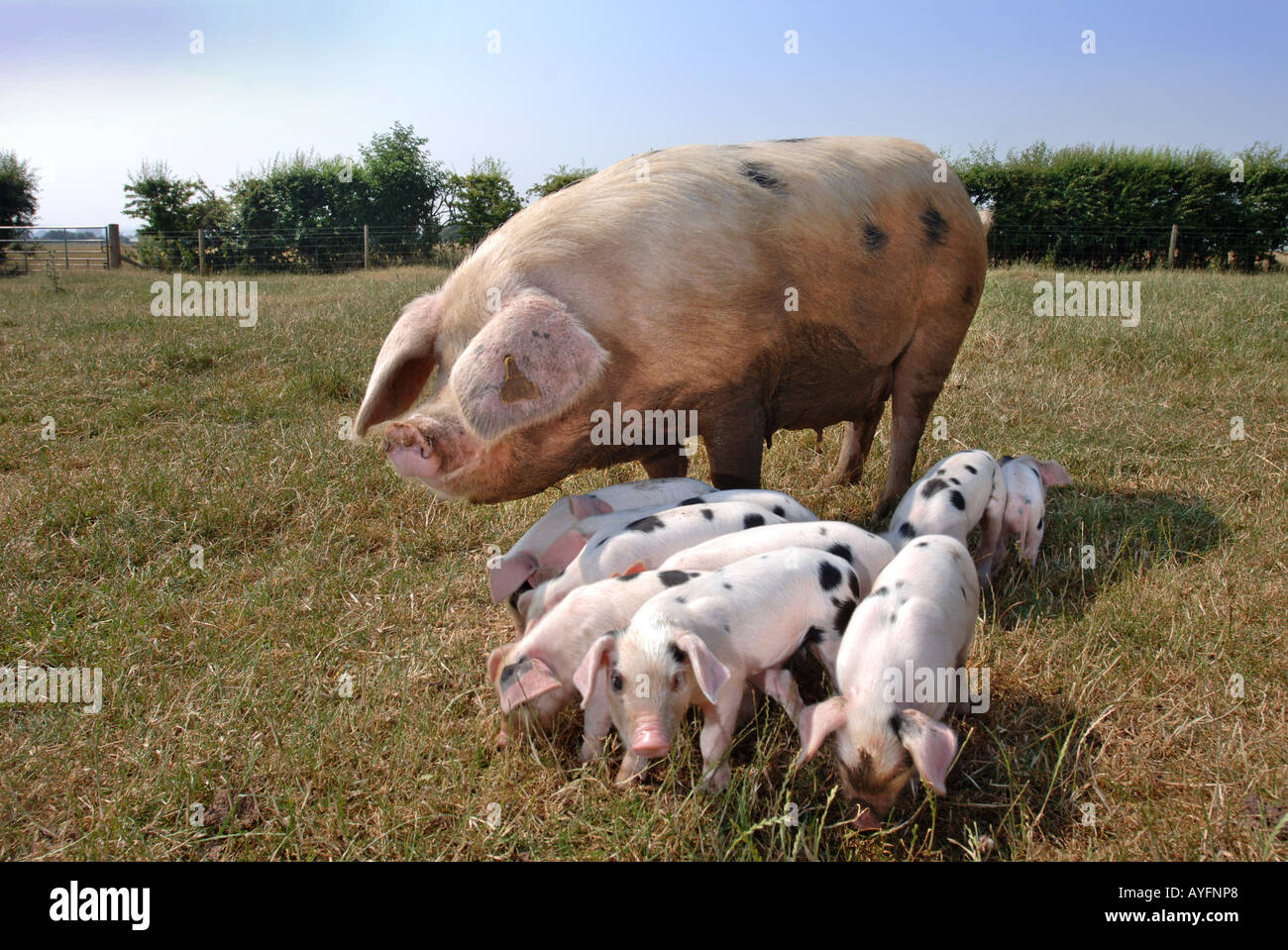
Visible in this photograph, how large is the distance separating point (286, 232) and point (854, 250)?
20026mm

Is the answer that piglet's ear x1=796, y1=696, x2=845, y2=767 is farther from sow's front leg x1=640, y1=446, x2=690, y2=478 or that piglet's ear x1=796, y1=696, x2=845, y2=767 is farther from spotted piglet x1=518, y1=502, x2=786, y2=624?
sow's front leg x1=640, y1=446, x2=690, y2=478

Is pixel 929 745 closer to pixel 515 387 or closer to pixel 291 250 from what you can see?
pixel 515 387

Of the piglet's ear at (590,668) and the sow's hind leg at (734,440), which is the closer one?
the piglet's ear at (590,668)

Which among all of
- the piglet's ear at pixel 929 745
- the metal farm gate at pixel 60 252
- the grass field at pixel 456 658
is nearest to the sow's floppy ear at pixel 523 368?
the grass field at pixel 456 658

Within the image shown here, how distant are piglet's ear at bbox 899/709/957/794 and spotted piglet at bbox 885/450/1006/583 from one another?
4.04ft

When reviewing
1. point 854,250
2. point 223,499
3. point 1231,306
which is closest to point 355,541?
point 223,499

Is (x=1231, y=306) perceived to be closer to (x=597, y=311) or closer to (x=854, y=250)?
(x=854, y=250)

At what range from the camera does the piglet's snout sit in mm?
2201

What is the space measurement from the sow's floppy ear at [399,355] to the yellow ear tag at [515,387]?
672 mm

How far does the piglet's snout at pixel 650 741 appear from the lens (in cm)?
220

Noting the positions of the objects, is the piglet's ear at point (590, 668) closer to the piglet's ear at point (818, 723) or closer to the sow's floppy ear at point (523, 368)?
the piglet's ear at point (818, 723)

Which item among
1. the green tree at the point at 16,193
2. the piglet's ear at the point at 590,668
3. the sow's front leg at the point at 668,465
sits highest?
the green tree at the point at 16,193

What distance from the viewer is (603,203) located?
3.44 meters
